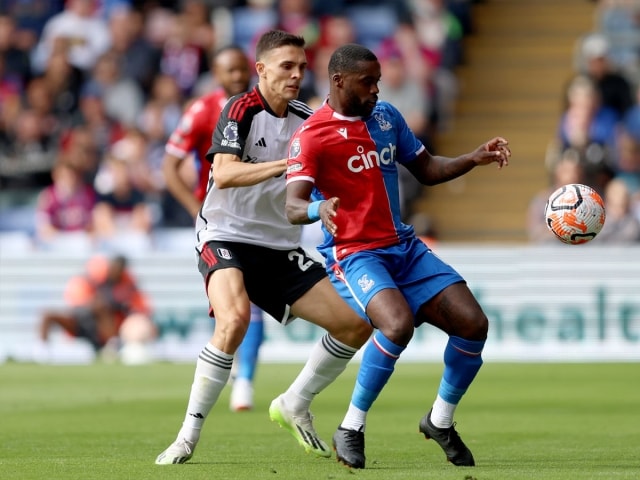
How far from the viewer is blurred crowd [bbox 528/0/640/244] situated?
17.2m

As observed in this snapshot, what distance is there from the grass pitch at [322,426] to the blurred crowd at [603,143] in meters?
2.13

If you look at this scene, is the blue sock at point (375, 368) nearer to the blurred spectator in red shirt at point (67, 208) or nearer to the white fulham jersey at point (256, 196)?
the white fulham jersey at point (256, 196)

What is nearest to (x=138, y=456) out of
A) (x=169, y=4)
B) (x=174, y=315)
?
(x=174, y=315)

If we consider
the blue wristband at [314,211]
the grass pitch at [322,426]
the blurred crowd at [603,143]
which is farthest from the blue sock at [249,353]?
the blurred crowd at [603,143]

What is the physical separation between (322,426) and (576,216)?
10.2 ft

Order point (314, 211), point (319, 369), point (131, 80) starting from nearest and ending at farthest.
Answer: point (314, 211) → point (319, 369) → point (131, 80)

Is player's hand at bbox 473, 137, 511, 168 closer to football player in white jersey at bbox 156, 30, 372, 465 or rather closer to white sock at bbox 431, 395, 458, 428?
football player in white jersey at bbox 156, 30, 372, 465

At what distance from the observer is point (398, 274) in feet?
27.2

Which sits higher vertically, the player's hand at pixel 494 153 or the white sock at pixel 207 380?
the player's hand at pixel 494 153

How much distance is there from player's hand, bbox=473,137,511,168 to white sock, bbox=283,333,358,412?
4.56 ft

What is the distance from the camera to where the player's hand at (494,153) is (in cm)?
820

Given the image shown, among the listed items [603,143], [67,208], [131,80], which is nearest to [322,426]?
[603,143]

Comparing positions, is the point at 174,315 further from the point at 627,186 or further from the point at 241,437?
the point at 241,437

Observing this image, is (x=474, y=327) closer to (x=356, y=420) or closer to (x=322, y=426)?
(x=356, y=420)
